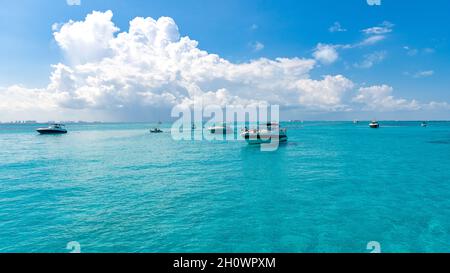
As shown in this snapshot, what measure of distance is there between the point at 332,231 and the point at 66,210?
62.6ft

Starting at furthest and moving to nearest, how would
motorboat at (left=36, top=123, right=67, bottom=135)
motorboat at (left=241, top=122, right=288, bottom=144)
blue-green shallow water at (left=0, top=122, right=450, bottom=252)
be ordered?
motorboat at (left=36, top=123, right=67, bottom=135)
motorboat at (left=241, top=122, right=288, bottom=144)
blue-green shallow water at (left=0, top=122, right=450, bottom=252)

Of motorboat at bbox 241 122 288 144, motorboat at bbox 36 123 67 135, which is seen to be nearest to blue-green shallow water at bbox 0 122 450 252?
motorboat at bbox 241 122 288 144

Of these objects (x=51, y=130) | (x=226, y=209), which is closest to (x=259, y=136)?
(x=226, y=209)

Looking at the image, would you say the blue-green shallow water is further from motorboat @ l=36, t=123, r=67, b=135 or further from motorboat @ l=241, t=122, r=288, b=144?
motorboat @ l=36, t=123, r=67, b=135

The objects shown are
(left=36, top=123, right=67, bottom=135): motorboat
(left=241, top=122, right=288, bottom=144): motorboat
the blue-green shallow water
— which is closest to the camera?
the blue-green shallow water

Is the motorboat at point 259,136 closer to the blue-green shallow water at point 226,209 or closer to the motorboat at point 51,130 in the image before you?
the blue-green shallow water at point 226,209

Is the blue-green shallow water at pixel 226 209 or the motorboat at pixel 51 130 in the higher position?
the motorboat at pixel 51 130

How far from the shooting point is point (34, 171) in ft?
102

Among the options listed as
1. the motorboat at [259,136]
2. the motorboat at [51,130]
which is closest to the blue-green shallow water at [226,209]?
the motorboat at [259,136]

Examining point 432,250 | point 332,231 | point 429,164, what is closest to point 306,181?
point 332,231

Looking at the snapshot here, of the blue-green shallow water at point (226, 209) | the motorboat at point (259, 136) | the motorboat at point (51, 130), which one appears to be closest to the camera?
the blue-green shallow water at point (226, 209)

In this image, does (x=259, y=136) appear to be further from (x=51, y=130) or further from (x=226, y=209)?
(x=51, y=130)

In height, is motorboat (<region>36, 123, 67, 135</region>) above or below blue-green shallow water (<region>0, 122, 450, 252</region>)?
above
